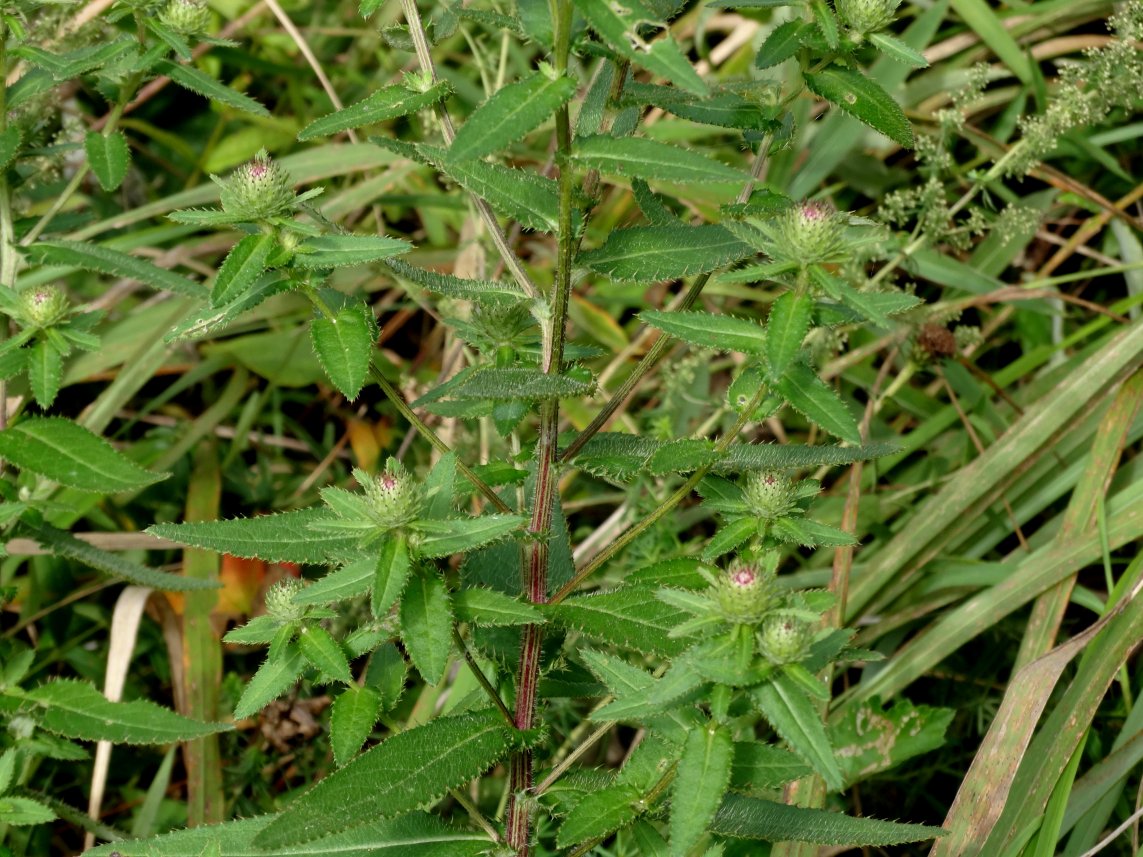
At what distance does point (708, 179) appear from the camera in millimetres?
1383

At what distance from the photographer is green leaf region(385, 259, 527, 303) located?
64.6 inches

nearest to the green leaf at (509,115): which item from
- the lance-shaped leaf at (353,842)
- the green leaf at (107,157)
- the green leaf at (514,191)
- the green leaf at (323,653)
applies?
the green leaf at (514,191)

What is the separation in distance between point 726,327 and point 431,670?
1.80ft

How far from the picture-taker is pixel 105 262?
92.3 inches

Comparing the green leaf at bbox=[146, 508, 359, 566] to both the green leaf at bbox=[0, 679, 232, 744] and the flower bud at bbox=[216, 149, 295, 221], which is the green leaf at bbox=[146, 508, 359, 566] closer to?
the flower bud at bbox=[216, 149, 295, 221]

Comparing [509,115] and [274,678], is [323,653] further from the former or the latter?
[509,115]

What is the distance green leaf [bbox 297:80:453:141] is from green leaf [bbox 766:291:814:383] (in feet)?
1.83

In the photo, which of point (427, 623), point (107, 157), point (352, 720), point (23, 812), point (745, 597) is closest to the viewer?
point (745, 597)

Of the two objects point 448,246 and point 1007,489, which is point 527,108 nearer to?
point 1007,489

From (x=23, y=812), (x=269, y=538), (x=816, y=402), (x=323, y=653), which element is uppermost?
(x=816, y=402)

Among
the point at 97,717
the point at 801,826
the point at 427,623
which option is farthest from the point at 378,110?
the point at 97,717

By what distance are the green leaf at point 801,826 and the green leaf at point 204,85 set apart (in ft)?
4.90

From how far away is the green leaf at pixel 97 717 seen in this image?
220cm

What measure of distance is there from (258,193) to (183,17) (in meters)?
0.90
